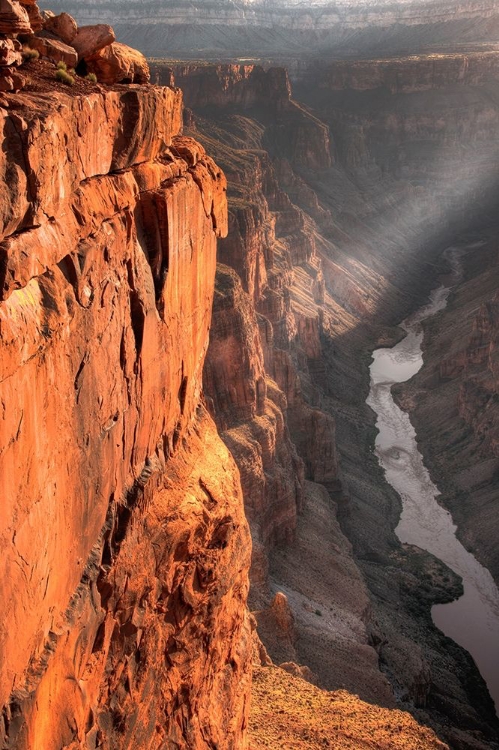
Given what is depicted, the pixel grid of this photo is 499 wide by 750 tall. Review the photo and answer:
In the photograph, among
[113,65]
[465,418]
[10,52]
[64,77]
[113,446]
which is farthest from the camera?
[465,418]

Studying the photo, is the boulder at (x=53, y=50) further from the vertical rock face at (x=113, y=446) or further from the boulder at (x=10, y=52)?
the boulder at (x=10, y=52)

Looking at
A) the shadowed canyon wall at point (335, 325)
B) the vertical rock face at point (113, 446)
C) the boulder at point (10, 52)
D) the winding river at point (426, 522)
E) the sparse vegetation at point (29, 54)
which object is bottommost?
the winding river at point (426, 522)

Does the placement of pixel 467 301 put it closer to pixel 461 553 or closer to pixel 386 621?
pixel 461 553

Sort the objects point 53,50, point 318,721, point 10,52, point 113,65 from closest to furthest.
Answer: point 10,52, point 53,50, point 113,65, point 318,721

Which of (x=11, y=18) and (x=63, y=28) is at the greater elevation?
(x=11, y=18)

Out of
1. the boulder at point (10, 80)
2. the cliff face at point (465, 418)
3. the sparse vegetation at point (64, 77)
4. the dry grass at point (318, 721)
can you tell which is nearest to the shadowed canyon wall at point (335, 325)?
the cliff face at point (465, 418)

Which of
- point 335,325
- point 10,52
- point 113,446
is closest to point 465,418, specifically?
point 335,325

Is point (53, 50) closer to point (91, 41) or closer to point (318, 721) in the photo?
point (91, 41)
